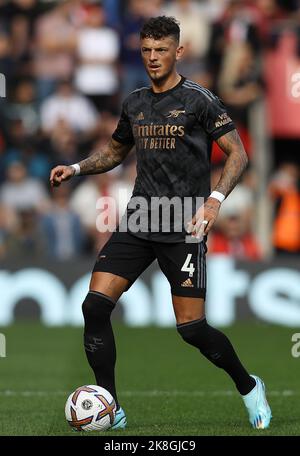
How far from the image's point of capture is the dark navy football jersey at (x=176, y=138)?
7.72 m

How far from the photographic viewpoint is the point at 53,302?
617 inches

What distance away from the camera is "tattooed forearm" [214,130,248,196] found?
7.59m

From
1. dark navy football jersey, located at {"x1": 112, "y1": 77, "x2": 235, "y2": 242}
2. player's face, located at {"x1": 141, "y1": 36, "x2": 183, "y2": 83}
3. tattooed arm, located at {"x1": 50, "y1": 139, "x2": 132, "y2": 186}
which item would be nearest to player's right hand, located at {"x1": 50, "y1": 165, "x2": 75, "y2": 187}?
tattooed arm, located at {"x1": 50, "y1": 139, "x2": 132, "y2": 186}

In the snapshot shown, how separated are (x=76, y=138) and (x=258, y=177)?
2.72 meters

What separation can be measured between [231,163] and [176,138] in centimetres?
41

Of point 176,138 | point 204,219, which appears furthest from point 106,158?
point 204,219

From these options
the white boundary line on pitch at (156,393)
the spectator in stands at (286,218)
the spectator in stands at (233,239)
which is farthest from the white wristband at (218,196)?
the spectator in stands at (286,218)

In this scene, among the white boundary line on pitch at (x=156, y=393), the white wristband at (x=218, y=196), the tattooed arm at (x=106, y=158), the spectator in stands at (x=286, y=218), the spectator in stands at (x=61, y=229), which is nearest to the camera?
the white wristband at (x=218, y=196)

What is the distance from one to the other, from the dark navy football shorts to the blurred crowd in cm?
842

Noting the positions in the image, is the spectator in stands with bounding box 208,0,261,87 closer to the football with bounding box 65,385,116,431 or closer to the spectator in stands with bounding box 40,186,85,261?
the spectator in stands with bounding box 40,186,85,261

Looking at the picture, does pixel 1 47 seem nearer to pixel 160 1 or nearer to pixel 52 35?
pixel 52 35

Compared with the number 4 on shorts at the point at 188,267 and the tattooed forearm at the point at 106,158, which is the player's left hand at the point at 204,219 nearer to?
the number 4 on shorts at the point at 188,267

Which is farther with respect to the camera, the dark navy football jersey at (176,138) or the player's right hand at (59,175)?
the player's right hand at (59,175)
